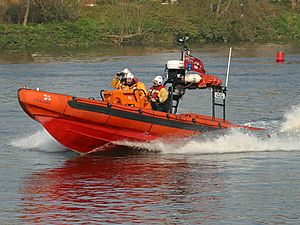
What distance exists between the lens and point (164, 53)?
A: 5603 centimetres

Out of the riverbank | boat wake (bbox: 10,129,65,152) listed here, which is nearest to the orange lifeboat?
boat wake (bbox: 10,129,65,152)

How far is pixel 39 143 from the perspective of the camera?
76.3 feet

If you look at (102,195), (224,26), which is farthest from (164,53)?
(102,195)

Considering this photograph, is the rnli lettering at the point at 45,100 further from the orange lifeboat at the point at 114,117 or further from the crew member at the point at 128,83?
the crew member at the point at 128,83

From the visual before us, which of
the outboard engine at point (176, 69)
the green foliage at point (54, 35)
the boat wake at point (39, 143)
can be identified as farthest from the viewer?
the green foliage at point (54, 35)

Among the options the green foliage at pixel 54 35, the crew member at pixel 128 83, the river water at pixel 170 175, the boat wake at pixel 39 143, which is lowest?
the green foliage at pixel 54 35

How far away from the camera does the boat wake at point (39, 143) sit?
22.8m

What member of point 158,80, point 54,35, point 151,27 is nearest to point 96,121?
point 158,80

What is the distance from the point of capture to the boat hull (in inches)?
806

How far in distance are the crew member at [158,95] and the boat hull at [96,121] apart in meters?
0.51

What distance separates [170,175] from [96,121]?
2.35 meters

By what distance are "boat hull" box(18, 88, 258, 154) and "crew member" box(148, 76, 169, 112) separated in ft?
1.66

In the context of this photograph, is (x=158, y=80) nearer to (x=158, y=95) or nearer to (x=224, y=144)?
(x=158, y=95)

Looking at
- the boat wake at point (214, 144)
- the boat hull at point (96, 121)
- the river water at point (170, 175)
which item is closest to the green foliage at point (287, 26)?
the river water at point (170, 175)
